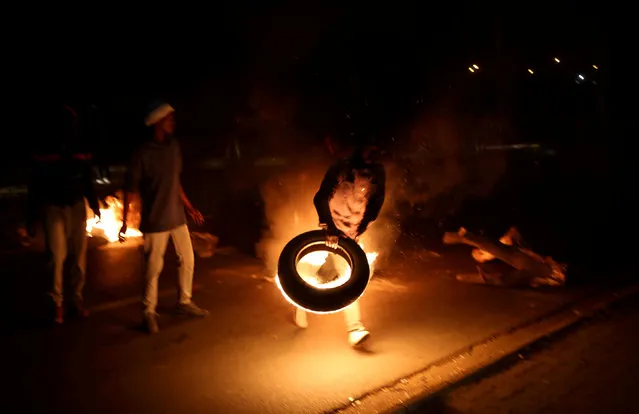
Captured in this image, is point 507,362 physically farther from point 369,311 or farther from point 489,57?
point 489,57

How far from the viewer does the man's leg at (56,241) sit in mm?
5742

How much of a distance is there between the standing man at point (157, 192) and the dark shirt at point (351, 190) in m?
1.32

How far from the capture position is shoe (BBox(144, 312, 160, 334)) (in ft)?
19.0

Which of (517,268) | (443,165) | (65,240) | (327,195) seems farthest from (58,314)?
(443,165)

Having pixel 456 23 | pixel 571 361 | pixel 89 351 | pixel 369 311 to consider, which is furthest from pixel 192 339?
pixel 456 23

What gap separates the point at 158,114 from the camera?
215 inches

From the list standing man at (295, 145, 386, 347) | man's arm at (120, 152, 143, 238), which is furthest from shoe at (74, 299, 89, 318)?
standing man at (295, 145, 386, 347)

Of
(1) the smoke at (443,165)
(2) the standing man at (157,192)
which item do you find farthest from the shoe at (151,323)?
(1) the smoke at (443,165)

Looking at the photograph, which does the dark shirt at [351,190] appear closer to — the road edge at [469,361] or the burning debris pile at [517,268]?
the road edge at [469,361]

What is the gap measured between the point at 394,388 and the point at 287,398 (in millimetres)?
815

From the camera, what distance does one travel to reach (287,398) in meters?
4.58

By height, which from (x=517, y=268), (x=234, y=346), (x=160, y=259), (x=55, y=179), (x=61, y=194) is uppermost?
(x=55, y=179)

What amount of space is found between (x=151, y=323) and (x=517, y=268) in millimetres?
4459

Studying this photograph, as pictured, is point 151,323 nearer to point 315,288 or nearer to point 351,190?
point 315,288
